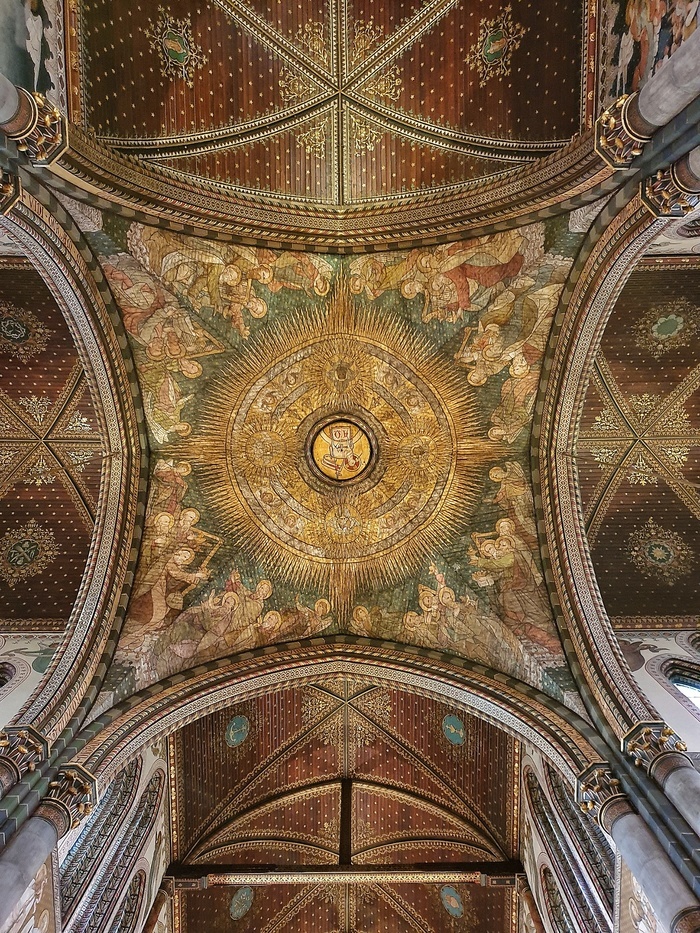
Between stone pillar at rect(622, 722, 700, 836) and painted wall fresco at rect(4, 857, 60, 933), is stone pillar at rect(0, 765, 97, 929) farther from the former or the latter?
stone pillar at rect(622, 722, 700, 836)

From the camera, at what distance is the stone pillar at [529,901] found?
29.4 ft

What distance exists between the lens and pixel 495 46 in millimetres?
7898

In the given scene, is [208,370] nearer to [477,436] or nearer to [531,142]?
[477,436]

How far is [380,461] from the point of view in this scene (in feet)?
33.2

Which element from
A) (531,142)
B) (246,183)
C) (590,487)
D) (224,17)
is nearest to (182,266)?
(246,183)

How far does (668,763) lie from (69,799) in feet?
21.7

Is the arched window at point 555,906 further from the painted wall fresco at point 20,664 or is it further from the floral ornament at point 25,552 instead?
the floral ornament at point 25,552

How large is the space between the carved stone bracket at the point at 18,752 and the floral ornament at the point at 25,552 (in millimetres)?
4216

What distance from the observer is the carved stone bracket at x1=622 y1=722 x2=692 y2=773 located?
6.40 m

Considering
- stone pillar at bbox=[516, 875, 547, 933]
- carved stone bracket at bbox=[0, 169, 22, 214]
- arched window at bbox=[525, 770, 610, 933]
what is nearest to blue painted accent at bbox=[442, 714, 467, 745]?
arched window at bbox=[525, 770, 610, 933]

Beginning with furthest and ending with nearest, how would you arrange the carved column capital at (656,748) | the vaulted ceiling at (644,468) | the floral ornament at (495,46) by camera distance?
the vaulted ceiling at (644,468) < the floral ornament at (495,46) < the carved column capital at (656,748)

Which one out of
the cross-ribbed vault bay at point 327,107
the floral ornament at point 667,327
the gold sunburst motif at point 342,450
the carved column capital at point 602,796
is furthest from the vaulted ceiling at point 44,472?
the floral ornament at point 667,327

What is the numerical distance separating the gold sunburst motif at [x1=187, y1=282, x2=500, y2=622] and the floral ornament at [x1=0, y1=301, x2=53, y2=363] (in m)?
3.12

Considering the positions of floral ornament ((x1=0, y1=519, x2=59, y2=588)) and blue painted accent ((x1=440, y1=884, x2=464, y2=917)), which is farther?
blue painted accent ((x1=440, y1=884, x2=464, y2=917))
